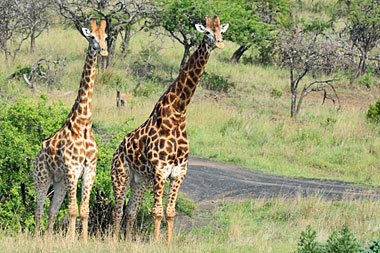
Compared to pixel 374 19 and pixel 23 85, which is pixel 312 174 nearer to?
pixel 23 85

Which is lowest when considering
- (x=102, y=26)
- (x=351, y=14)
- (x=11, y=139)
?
(x=11, y=139)

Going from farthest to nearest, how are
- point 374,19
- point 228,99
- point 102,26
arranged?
point 374,19 < point 228,99 < point 102,26

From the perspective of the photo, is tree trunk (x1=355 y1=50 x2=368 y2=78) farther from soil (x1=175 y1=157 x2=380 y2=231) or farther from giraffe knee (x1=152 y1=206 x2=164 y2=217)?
giraffe knee (x1=152 y1=206 x2=164 y2=217)

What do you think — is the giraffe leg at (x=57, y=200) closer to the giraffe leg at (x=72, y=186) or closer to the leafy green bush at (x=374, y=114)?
the giraffe leg at (x=72, y=186)

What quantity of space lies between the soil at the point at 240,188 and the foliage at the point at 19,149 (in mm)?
2891

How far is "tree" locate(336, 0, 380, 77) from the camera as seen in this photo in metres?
28.6

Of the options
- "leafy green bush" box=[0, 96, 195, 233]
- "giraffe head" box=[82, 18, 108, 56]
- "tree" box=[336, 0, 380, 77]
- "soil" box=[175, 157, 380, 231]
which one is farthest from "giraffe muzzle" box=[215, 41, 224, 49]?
"tree" box=[336, 0, 380, 77]

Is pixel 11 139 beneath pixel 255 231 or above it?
above

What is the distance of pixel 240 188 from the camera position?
46.7ft

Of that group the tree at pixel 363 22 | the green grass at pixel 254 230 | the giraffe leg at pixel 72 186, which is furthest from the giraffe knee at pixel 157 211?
the tree at pixel 363 22

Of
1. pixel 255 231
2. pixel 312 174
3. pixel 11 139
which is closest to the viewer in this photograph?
pixel 11 139

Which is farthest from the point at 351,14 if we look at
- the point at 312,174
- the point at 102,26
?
the point at 102,26

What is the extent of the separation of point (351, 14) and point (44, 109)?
862 inches

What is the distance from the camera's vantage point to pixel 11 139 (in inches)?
379
